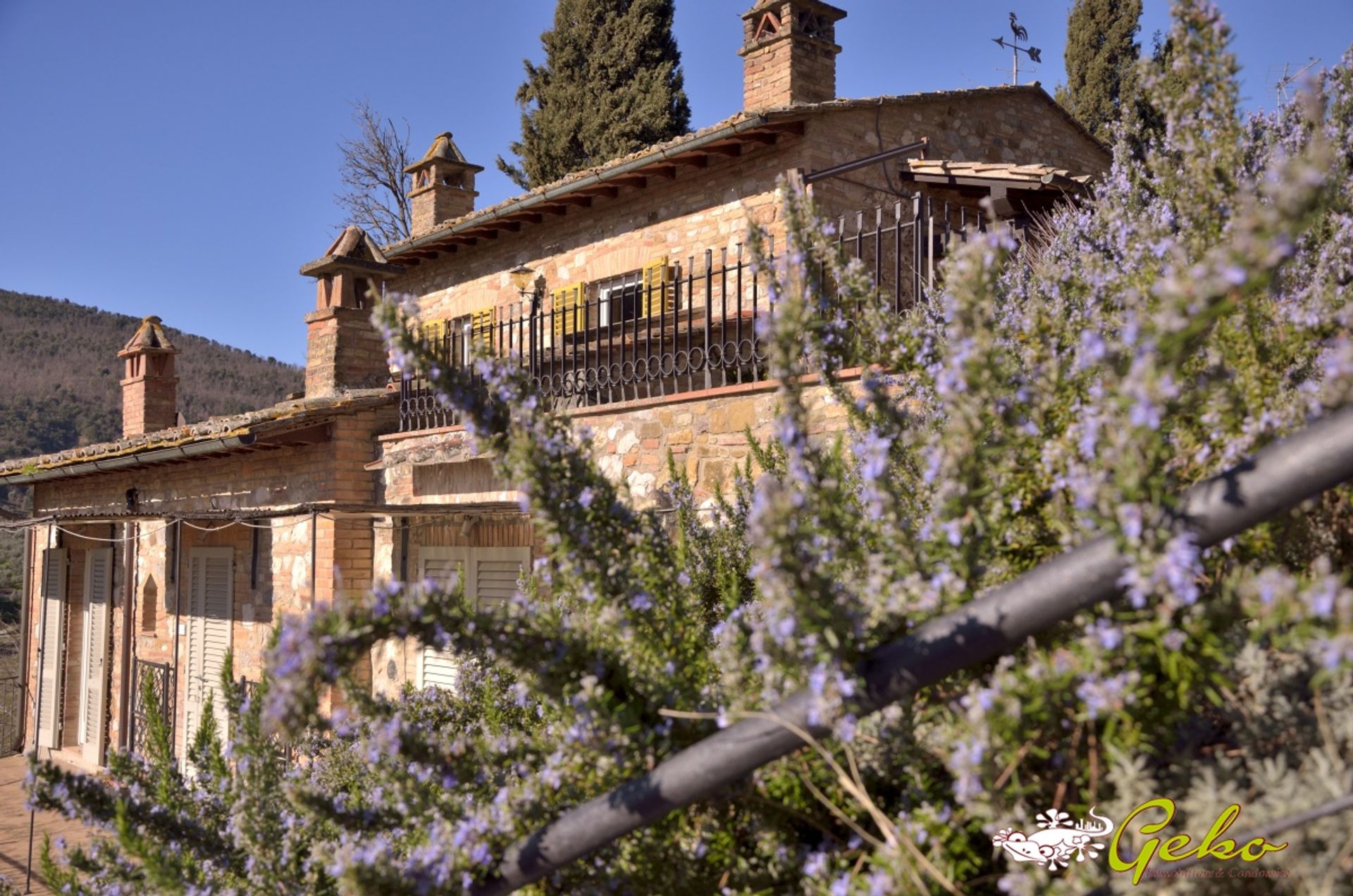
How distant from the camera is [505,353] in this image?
580cm

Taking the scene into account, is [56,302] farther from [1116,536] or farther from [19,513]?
[1116,536]

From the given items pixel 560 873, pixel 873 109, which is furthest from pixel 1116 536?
A: pixel 873 109

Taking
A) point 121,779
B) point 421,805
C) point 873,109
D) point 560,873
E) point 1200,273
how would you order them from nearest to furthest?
point 1200,273 → point 560,873 → point 421,805 → point 121,779 → point 873,109

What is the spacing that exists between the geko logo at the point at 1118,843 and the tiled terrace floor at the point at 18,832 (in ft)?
25.6

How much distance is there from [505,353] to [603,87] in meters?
12.6

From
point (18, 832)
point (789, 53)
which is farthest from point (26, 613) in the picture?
point (789, 53)

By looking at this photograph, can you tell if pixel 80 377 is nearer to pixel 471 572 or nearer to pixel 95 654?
pixel 95 654

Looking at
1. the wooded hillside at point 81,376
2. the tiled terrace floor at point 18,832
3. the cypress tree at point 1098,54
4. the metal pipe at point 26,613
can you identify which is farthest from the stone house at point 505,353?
the wooded hillside at point 81,376

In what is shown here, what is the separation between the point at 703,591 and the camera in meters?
4.08

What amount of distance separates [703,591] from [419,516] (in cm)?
347

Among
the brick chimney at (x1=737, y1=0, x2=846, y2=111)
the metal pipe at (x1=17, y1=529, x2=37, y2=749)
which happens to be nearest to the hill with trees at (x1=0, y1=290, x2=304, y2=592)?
the metal pipe at (x1=17, y1=529, x2=37, y2=749)

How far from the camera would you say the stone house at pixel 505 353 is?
21.4ft

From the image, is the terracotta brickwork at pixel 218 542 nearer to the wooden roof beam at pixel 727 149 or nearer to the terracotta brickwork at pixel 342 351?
the terracotta brickwork at pixel 342 351

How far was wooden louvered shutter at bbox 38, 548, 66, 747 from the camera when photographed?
42.9ft
